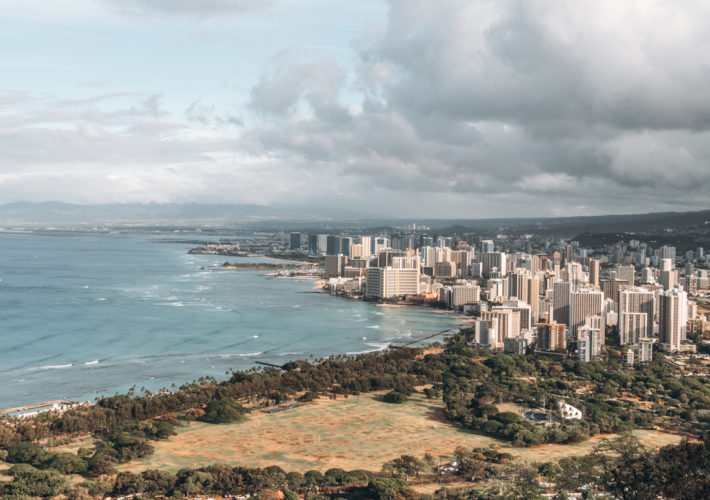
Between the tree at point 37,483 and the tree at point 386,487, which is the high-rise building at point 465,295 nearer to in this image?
the tree at point 386,487

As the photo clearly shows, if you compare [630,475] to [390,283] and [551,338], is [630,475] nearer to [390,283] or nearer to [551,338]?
[551,338]

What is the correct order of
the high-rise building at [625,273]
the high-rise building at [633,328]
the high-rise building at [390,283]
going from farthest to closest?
the high-rise building at [625,273]
the high-rise building at [390,283]
the high-rise building at [633,328]

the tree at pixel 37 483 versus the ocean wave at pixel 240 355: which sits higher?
the tree at pixel 37 483

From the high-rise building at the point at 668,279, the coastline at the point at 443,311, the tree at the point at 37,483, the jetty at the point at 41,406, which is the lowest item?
the coastline at the point at 443,311

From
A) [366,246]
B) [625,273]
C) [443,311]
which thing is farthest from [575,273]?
[366,246]

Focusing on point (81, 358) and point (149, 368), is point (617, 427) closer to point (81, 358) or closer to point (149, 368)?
point (149, 368)

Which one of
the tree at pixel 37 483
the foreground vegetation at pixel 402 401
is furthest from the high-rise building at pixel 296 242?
the tree at pixel 37 483
